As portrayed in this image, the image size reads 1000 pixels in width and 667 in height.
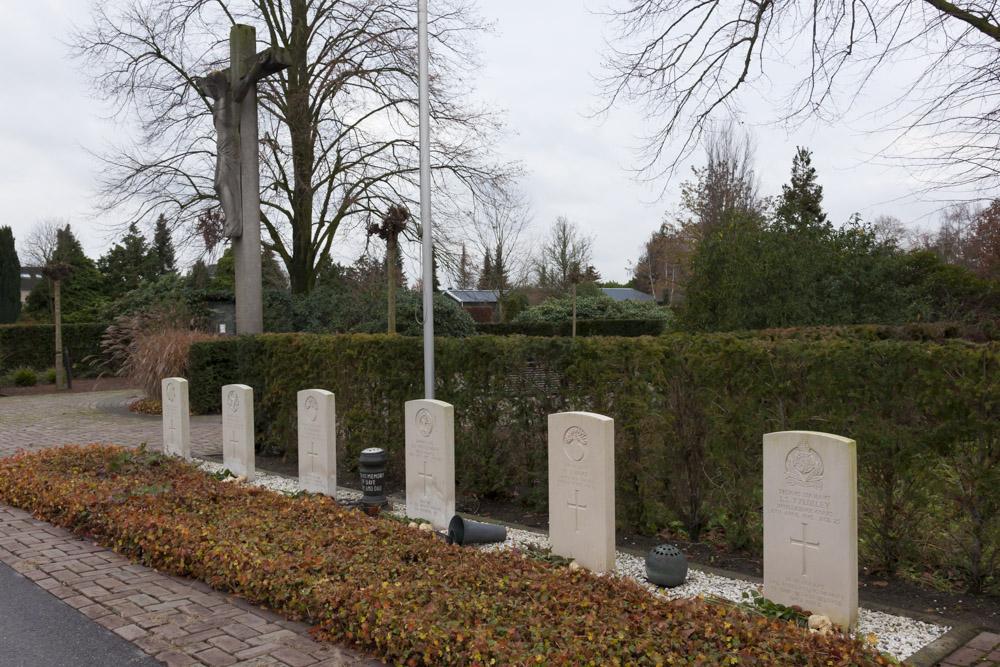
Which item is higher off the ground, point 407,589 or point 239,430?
point 239,430

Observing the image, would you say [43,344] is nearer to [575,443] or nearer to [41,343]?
[41,343]

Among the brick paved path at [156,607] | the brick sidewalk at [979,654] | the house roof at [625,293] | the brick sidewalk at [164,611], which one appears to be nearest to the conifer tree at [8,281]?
the brick paved path at [156,607]

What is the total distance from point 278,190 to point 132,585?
52.0 ft

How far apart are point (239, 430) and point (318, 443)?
1.50 meters

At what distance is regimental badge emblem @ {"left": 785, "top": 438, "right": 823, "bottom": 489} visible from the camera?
3959 millimetres

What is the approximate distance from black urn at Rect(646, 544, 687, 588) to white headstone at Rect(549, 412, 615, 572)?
0.29 metres

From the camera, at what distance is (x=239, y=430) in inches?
316

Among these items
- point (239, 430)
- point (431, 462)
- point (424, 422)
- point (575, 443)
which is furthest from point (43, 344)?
point (575, 443)

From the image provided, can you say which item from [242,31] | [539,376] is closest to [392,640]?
[539,376]

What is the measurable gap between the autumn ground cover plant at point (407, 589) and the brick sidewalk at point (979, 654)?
1.30 feet

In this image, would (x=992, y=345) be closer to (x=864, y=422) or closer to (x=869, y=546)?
(x=864, y=422)

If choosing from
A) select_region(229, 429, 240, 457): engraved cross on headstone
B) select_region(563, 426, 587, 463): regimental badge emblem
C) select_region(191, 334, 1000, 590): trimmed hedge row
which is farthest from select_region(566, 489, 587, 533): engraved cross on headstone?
select_region(229, 429, 240, 457): engraved cross on headstone

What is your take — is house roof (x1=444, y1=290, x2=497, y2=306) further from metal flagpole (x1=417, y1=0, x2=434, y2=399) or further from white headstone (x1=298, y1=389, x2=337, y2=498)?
white headstone (x1=298, y1=389, x2=337, y2=498)

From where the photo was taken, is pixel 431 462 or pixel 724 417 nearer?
pixel 724 417
